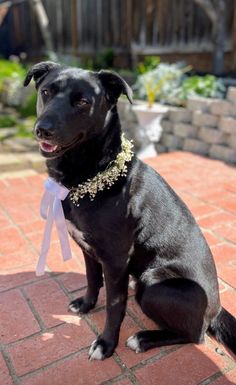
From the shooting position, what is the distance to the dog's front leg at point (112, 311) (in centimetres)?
186

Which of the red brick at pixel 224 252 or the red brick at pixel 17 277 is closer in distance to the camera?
the red brick at pixel 17 277

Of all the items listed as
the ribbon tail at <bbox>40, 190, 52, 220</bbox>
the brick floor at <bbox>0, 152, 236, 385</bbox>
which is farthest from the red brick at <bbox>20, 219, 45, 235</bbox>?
the ribbon tail at <bbox>40, 190, 52, 220</bbox>

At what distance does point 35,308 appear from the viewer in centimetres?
229

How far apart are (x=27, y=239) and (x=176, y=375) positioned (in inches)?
69.2

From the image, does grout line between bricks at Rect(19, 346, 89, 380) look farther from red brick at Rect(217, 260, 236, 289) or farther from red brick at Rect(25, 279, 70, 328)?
red brick at Rect(217, 260, 236, 289)

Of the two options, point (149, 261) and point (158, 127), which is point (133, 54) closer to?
point (158, 127)

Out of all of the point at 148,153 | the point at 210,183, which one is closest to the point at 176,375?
the point at 210,183

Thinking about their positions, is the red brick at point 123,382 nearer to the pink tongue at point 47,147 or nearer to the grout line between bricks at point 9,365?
the grout line between bricks at point 9,365

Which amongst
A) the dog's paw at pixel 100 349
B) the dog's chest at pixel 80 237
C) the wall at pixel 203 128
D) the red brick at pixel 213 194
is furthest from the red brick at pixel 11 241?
the wall at pixel 203 128

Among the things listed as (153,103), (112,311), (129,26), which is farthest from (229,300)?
(129,26)

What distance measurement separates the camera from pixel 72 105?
5.77 ft

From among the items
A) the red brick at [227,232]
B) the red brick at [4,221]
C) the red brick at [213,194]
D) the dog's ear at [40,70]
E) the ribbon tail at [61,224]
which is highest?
the dog's ear at [40,70]

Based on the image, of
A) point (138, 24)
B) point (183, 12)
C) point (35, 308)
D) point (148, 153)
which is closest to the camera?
point (35, 308)

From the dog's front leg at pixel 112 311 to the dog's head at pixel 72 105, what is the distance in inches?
26.9
